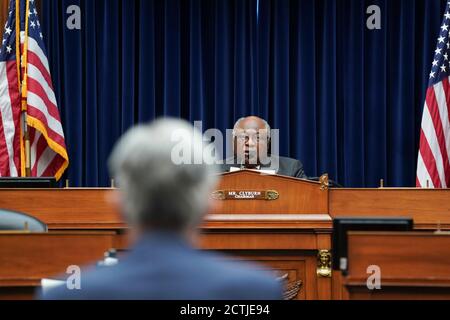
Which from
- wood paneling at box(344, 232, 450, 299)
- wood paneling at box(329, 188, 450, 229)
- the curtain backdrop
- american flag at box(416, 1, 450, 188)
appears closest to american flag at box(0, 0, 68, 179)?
the curtain backdrop

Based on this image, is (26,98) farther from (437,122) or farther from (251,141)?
(437,122)

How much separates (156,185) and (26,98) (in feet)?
17.6

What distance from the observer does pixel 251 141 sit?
5.41 m

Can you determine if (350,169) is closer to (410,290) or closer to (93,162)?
(93,162)

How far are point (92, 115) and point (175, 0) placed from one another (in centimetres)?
146

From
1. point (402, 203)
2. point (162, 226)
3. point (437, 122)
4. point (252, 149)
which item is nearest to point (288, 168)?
point (252, 149)

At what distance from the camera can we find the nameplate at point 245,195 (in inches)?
162

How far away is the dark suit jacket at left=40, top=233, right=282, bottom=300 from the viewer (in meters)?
1.16

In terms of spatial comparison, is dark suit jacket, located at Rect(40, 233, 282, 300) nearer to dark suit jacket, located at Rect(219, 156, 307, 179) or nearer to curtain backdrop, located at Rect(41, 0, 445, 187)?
dark suit jacket, located at Rect(219, 156, 307, 179)

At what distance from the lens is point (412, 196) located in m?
4.21

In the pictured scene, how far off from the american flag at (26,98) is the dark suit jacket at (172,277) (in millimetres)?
5247

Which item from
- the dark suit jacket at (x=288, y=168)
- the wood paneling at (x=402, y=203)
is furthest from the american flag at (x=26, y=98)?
the wood paneling at (x=402, y=203)
